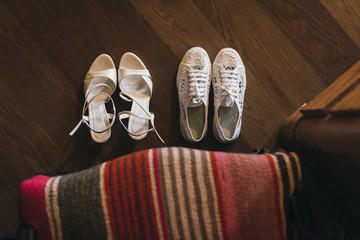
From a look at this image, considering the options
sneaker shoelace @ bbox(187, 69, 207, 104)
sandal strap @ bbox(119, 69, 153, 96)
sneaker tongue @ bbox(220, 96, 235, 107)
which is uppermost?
sandal strap @ bbox(119, 69, 153, 96)

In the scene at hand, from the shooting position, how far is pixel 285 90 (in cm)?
98

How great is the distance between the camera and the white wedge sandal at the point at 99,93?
90cm

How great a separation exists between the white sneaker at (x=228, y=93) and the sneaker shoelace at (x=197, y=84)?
0.16 ft

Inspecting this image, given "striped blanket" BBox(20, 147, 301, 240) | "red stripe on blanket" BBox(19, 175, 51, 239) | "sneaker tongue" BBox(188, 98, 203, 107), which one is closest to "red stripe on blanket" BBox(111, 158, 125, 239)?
"striped blanket" BBox(20, 147, 301, 240)

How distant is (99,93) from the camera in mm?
901

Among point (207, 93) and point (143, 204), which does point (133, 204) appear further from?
point (207, 93)

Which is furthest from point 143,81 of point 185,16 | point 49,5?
point 49,5

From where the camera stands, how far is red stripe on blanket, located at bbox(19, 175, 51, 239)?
60 cm

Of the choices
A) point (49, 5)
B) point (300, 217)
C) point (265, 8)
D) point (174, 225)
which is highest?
point (49, 5)

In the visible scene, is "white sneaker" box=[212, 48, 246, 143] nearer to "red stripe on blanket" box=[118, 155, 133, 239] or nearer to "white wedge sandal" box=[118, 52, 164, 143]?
"white wedge sandal" box=[118, 52, 164, 143]

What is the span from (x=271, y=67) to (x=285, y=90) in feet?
0.34

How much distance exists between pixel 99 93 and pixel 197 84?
0.35m

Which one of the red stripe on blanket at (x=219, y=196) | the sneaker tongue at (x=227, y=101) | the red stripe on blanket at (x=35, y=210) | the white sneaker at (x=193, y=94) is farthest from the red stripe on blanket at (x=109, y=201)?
the sneaker tongue at (x=227, y=101)

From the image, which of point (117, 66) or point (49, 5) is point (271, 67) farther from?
point (49, 5)
